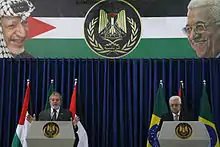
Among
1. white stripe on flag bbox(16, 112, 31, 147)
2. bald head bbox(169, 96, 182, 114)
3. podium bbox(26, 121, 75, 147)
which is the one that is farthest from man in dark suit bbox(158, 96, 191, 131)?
white stripe on flag bbox(16, 112, 31, 147)

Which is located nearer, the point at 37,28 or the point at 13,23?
the point at 37,28

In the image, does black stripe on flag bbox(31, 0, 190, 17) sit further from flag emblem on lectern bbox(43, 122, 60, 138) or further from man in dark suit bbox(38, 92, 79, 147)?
flag emblem on lectern bbox(43, 122, 60, 138)

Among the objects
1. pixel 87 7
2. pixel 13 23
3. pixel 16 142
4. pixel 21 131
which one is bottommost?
pixel 16 142

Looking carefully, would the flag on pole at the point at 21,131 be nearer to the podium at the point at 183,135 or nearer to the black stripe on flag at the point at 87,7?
the black stripe on flag at the point at 87,7

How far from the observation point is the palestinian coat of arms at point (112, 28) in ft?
20.7

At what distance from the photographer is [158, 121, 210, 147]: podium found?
3.59 meters

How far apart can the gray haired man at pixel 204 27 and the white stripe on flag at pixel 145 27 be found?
16 centimetres

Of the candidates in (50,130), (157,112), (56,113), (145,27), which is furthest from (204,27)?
(50,130)

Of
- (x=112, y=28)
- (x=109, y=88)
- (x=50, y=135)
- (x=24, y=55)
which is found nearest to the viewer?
(x=50, y=135)

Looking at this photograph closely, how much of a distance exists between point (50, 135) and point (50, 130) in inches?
1.9

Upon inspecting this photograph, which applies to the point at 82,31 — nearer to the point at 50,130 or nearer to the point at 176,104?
the point at 176,104

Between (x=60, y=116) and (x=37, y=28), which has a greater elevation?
(x=37, y=28)

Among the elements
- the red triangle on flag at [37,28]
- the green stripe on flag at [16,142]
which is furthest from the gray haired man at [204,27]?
the green stripe on flag at [16,142]

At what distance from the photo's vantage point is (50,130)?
11.8 ft
